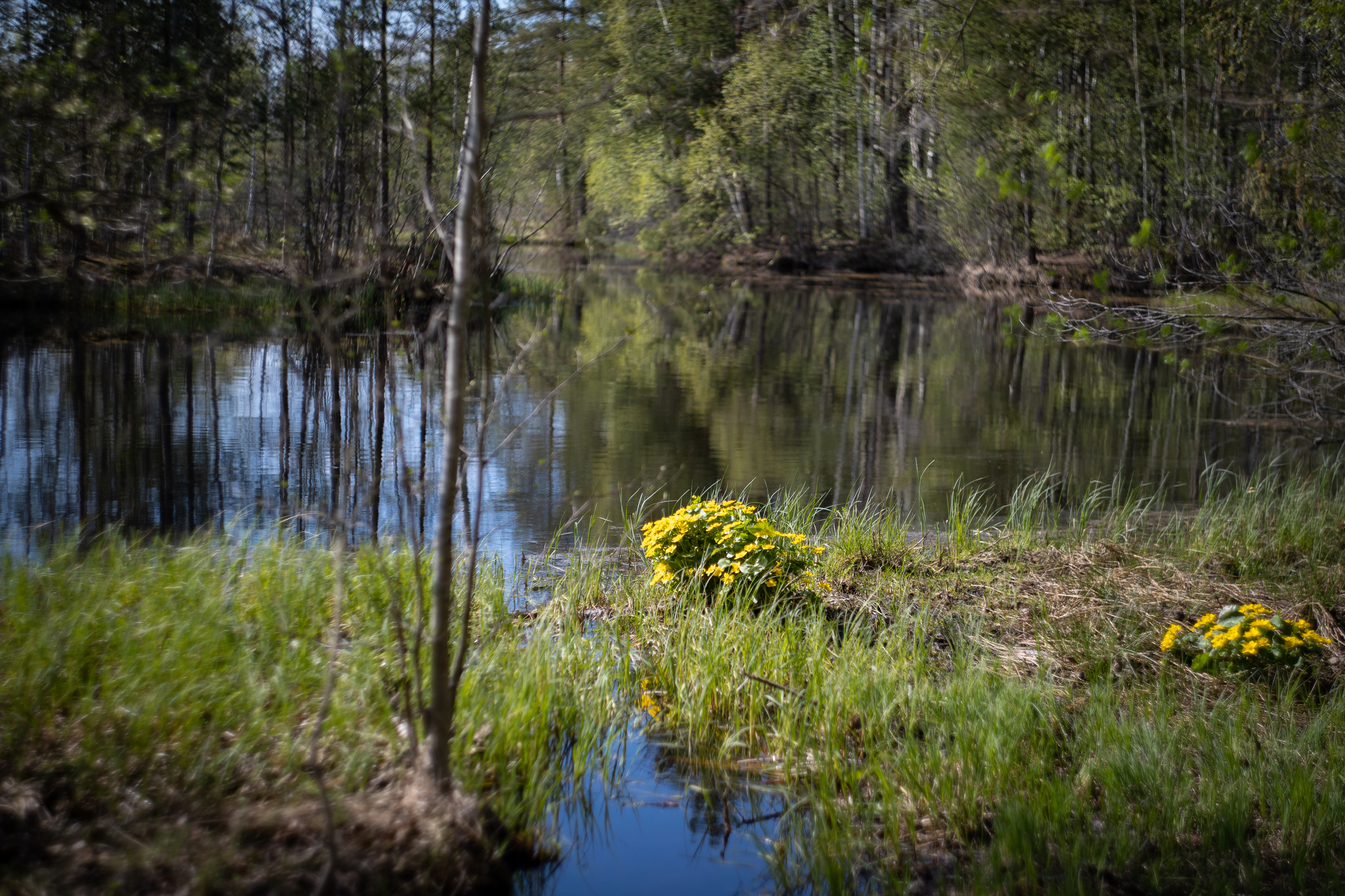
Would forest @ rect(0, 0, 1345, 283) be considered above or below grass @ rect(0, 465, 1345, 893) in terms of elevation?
above

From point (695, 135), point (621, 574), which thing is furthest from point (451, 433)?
point (695, 135)

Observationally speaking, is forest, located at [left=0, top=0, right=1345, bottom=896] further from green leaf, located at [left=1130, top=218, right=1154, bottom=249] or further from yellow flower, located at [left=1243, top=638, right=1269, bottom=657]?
green leaf, located at [left=1130, top=218, right=1154, bottom=249]

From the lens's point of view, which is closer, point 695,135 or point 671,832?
point 671,832

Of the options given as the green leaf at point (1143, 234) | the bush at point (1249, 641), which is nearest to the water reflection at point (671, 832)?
the bush at point (1249, 641)

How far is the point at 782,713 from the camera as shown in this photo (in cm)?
394

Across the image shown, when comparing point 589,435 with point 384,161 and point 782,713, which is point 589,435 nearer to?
point 384,161

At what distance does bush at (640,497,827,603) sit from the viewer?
5.09 meters

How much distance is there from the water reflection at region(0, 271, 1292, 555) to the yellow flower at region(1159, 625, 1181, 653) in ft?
8.26

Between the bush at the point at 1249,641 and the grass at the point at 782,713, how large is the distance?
0.32ft

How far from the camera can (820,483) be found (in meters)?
8.87

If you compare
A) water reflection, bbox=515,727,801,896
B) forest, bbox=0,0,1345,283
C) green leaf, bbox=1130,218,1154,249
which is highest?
forest, bbox=0,0,1345,283

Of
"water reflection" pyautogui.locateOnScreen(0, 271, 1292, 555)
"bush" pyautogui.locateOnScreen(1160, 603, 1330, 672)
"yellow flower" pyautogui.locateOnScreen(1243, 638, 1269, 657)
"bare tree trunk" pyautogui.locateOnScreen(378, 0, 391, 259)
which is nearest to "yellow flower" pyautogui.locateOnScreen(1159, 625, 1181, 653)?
"bush" pyautogui.locateOnScreen(1160, 603, 1330, 672)

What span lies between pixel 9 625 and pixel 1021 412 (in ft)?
38.4

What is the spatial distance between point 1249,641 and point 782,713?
2128 millimetres
